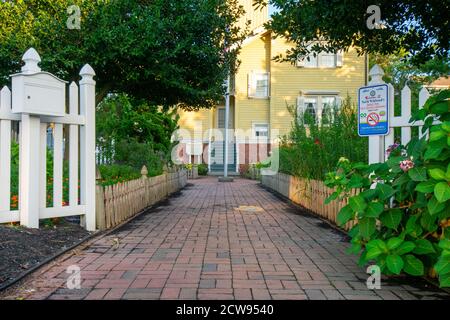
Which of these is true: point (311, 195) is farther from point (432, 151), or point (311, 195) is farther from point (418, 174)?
point (432, 151)

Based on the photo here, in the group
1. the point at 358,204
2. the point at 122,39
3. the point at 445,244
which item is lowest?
the point at 445,244

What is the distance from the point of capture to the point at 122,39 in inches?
360

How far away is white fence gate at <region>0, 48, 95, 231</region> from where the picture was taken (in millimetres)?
5977

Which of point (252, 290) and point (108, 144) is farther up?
point (108, 144)

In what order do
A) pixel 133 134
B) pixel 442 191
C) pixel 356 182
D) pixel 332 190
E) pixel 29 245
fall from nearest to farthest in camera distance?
pixel 442 191 → pixel 356 182 → pixel 29 245 → pixel 332 190 → pixel 133 134

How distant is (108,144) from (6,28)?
591cm

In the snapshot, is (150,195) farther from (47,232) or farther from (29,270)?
(29,270)

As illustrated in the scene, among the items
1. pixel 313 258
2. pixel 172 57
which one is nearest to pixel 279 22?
pixel 172 57

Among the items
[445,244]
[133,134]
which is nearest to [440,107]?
[445,244]

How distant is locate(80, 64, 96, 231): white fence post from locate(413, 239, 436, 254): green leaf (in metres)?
4.76

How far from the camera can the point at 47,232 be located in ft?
20.6

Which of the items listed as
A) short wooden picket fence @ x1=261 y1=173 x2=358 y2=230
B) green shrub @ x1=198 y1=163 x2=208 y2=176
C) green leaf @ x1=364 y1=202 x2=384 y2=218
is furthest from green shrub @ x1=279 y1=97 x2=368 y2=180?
green shrub @ x1=198 y1=163 x2=208 y2=176

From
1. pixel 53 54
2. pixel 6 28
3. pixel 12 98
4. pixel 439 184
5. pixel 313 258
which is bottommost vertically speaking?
pixel 313 258

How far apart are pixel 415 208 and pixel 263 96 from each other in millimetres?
24552
